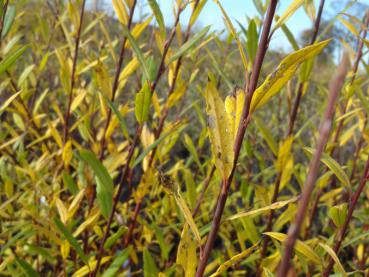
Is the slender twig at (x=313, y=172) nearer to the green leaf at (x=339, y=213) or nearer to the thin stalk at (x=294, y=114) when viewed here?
the green leaf at (x=339, y=213)

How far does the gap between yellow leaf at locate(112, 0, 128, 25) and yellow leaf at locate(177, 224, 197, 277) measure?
1.79ft

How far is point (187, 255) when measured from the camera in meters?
0.69

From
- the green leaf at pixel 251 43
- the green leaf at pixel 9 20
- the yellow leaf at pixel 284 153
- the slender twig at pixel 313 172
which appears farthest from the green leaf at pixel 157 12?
the slender twig at pixel 313 172

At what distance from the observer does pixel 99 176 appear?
32.3 inches

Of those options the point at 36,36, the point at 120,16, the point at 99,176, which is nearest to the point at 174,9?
the point at 120,16

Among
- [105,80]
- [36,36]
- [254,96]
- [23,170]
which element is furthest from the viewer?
[36,36]

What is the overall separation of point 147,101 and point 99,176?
173 millimetres

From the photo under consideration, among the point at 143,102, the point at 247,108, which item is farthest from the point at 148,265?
the point at 247,108

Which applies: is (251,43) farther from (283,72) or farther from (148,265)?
(148,265)

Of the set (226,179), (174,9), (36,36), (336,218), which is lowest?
(336,218)

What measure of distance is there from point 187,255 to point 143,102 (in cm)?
31

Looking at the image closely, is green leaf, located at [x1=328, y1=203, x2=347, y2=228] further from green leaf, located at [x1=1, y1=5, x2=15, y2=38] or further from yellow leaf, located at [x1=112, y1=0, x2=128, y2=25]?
green leaf, located at [x1=1, y1=5, x2=15, y2=38]

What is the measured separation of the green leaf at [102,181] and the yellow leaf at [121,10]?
37 centimetres

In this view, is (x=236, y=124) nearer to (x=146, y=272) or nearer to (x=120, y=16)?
(x=146, y=272)
